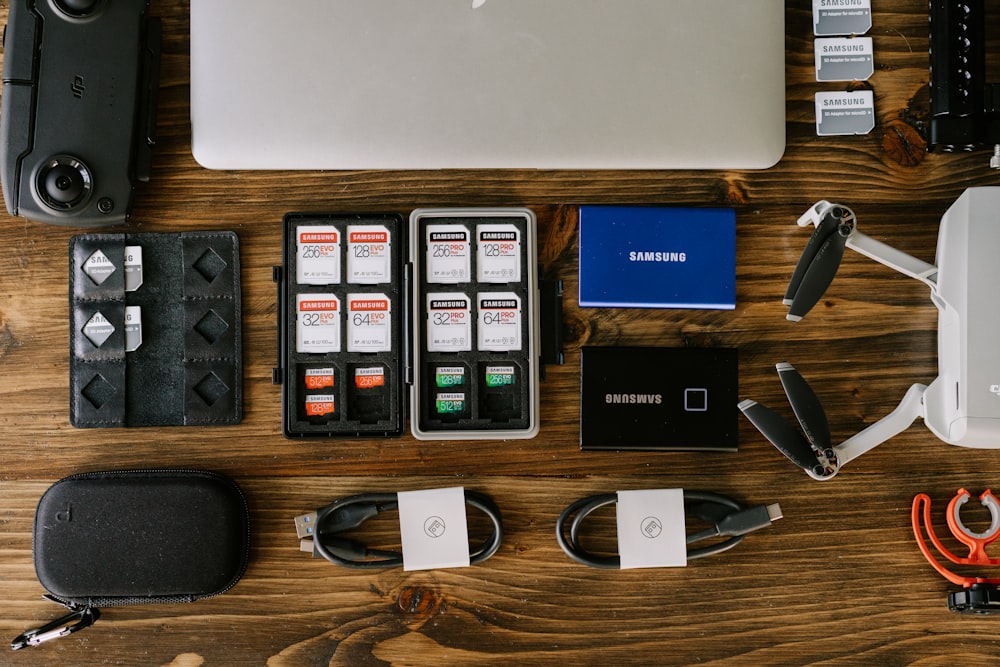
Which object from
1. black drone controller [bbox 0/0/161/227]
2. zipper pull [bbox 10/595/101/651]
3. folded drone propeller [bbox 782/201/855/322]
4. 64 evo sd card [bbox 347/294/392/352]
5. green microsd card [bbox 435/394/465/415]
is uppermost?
black drone controller [bbox 0/0/161/227]

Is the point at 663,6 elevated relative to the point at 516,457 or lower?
elevated

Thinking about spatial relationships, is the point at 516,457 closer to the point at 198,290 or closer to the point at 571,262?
the point at 571,262

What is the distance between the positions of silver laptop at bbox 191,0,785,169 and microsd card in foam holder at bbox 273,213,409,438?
11 cm

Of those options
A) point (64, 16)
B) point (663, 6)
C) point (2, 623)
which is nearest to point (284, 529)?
point (2, 623)

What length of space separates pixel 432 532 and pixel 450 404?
0.56 feet

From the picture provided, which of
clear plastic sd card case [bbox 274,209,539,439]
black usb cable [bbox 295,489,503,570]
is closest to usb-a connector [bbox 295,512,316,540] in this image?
black usb cable [bbox 295,489,503,570]

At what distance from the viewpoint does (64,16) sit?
2.98ft

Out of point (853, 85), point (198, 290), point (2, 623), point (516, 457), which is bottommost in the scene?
point (2, 623)

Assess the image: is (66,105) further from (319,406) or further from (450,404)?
(450,404)

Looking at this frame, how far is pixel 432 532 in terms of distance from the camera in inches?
37.8

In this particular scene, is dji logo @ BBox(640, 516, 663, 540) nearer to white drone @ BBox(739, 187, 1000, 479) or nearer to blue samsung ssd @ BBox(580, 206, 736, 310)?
white drone @ BBox(739, 187, 1000, 479)

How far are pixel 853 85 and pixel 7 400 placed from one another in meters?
1.23

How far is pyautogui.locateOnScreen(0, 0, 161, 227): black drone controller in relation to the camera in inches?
35.7

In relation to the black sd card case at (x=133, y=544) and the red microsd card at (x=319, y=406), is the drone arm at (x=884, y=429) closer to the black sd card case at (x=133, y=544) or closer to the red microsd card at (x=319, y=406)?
the red microsd card at (x=319, y=406)
